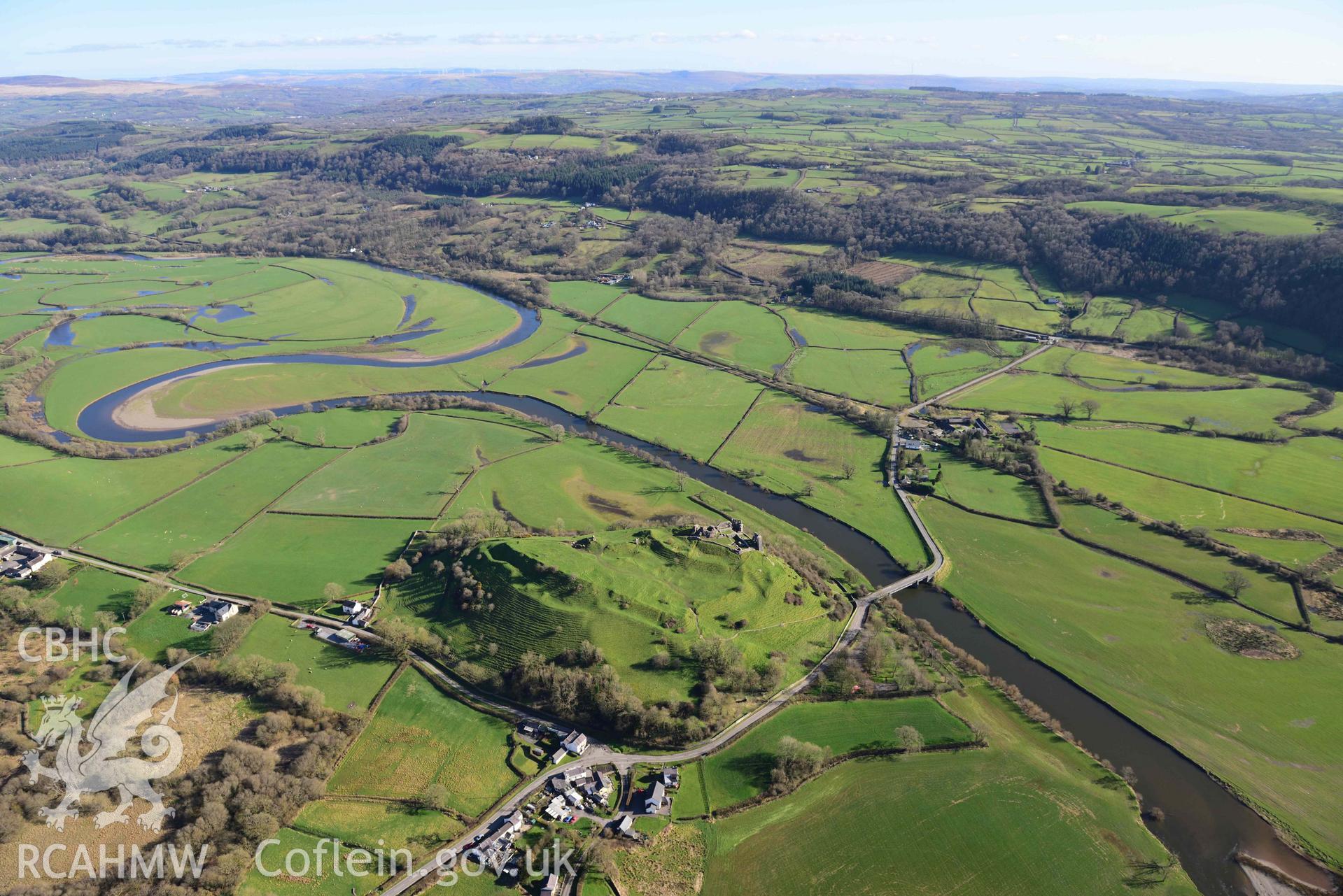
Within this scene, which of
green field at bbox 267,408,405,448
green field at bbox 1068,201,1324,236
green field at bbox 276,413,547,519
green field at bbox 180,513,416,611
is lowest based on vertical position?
green field at bbox 180,513,416,611

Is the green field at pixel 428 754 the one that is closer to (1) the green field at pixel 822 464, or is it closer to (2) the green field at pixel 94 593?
(2) the green field at pixel 94 593

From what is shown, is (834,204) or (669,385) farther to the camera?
(834,204)

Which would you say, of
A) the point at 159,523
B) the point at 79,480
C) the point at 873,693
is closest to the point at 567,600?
the point at 873,693

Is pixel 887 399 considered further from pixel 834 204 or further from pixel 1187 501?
pixel 834 204

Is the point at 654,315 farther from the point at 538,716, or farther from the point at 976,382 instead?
the point at 538,716

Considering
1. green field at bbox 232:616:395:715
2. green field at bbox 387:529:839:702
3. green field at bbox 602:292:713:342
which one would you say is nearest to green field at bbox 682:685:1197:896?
green field at bbox 387:529:839:702

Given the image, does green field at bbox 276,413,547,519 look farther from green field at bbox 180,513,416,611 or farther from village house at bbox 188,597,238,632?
village house at bbox 188,597,238,632
